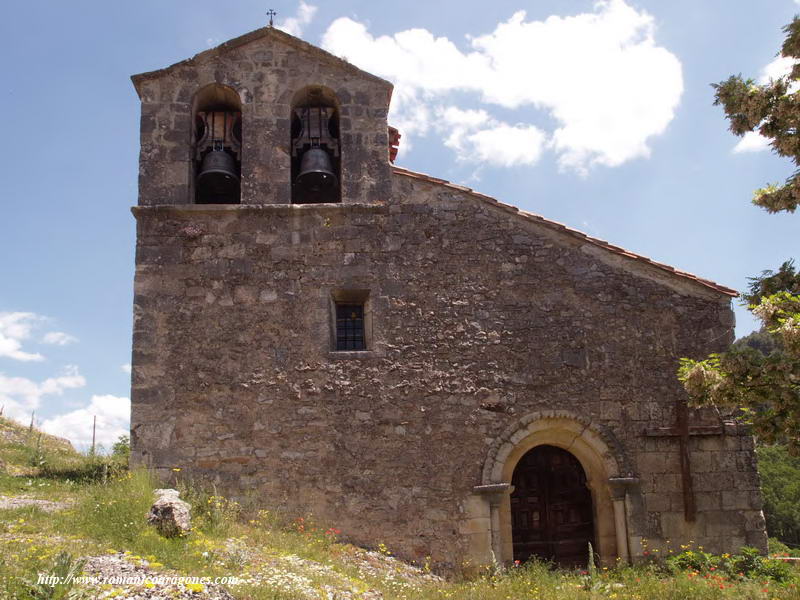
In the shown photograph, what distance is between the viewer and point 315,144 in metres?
11.0

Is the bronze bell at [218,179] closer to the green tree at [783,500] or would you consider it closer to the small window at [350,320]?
the small window at [350,320]

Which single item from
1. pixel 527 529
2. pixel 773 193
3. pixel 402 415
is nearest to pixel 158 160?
pixel 402 415

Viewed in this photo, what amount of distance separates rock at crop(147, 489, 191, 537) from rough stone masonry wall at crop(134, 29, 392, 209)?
4269mm

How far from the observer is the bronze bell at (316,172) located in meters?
10.7

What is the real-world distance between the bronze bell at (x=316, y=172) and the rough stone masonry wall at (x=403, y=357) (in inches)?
21.6

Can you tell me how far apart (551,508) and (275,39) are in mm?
7524

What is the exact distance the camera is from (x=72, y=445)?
1479cm

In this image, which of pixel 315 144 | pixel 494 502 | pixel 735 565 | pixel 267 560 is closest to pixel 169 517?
pixel 267 560

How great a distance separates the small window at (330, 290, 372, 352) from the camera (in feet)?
33.6

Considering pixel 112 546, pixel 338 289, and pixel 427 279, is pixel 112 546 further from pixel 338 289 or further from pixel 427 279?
pixel 427 279

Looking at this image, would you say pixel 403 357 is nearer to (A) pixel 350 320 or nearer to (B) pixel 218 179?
(A) pixel 350 320

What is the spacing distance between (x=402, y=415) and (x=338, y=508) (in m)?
1.39

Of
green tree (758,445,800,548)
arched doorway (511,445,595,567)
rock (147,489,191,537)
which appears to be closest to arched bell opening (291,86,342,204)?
arched doorway (511,445,595,567)

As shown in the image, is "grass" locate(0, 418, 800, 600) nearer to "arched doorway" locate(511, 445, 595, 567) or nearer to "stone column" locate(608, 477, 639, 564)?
"stone column" locate(608, 477, 639, 564)
